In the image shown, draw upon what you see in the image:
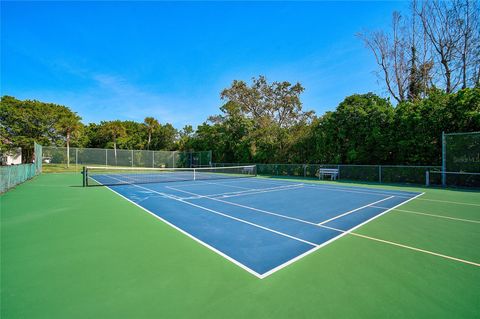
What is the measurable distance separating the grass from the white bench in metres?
13.6

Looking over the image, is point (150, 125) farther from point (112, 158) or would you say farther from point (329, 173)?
point (329, 173)

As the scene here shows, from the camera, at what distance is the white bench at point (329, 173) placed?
18.8 metres

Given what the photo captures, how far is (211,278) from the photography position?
3137 millimetres

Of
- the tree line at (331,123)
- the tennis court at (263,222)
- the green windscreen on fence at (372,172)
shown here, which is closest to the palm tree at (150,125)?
the tree line at (331,123)

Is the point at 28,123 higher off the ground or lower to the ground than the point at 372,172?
higher

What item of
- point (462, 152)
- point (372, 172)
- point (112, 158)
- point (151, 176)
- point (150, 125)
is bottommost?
point (151, 176)

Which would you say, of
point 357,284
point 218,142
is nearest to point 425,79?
point 218,142

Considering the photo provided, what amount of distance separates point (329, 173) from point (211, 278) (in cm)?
1776

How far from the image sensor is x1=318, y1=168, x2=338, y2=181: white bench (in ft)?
61.6

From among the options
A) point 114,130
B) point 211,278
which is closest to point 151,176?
point 211,278

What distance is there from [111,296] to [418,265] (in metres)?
4.40

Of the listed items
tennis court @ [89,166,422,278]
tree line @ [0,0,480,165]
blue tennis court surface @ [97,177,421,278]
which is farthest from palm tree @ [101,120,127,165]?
blue tennis court surface @ [97,177,421,278]

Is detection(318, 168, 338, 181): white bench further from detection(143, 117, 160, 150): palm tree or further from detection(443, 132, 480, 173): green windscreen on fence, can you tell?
detection(143, 117, 160, 150): palm tree

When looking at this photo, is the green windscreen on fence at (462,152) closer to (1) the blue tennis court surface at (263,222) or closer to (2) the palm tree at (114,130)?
(1) the blue tennis court surface at (263,222)
